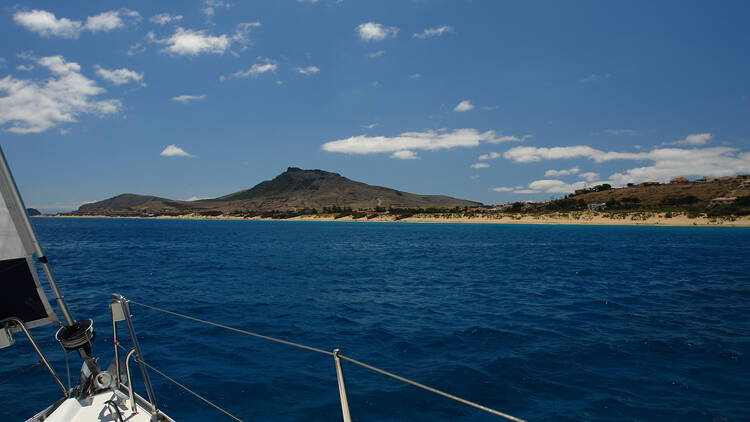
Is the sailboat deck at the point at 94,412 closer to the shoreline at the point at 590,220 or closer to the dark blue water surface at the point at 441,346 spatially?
the dark blue water surface at the point at 441,346

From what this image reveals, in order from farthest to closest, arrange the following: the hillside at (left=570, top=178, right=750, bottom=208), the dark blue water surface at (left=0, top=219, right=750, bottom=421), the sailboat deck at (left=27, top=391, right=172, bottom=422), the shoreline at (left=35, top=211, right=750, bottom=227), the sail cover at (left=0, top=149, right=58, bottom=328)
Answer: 1. the hillside at (left=570, top=178, right=750, bottom=208)
2. the shoreline at (left=35, top=211, right=750, bottom=227)
3. the dark blue water surface at (left=0, top=219, right=750, bottom=421)
4. the sail cover at (left=0, top=149, right=58, bottom=328)
5. the sailboat deck at (left=27, top=391, right=172, bottom=422)

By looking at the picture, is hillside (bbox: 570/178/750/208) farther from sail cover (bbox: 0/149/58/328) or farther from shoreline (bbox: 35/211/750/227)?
sail cover (bbox: 0/149/58/328)

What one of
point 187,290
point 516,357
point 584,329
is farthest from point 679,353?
point 187,290

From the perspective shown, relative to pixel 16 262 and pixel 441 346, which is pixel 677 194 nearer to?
pixel 441 346

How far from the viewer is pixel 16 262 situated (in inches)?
235

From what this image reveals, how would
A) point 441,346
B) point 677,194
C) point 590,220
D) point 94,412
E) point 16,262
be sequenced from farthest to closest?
point 677,194 → point 590,220 → point 441,346 → point 16,262 → point 94,412

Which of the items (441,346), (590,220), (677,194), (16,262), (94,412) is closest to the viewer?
(94,412)

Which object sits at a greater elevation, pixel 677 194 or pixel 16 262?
pixel 677 194

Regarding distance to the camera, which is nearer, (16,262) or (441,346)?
(16,262)

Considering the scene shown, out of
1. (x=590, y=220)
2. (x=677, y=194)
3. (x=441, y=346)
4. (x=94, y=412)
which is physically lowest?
(x=441, y=346)

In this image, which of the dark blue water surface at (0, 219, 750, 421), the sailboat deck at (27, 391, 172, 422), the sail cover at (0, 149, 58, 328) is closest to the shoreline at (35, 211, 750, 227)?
the dark blue water surface at (0, 219, 750, 421)

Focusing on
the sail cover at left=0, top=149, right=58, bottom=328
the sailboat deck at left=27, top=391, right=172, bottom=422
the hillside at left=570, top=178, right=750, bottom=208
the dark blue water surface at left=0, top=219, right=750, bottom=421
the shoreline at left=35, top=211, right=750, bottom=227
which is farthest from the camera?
the hillside at left=570, top=178, right=750, bottom=208

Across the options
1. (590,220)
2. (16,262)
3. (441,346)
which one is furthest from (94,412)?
(590,220)

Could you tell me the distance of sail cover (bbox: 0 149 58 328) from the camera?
5.69 m
